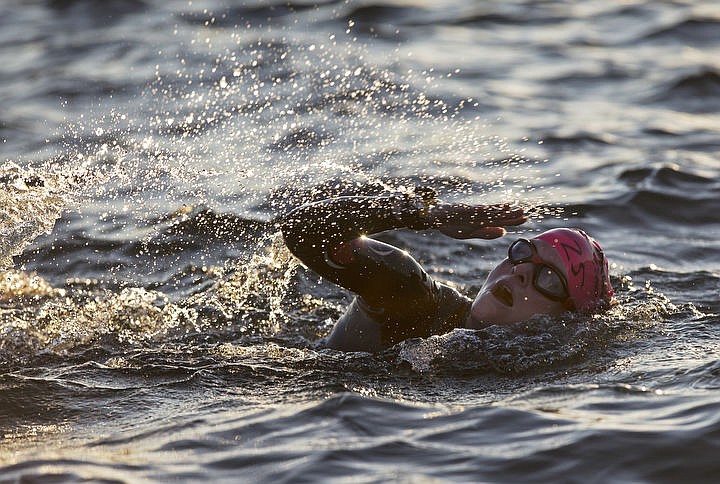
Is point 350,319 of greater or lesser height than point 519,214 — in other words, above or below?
below

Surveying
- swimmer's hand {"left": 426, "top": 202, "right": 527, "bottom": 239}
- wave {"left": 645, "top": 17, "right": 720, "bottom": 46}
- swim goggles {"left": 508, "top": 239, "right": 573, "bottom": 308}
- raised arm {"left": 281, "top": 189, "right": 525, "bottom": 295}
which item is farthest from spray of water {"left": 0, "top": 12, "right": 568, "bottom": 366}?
wave {"left": 645, "top": 17, "right": 720, "bottom": 46}

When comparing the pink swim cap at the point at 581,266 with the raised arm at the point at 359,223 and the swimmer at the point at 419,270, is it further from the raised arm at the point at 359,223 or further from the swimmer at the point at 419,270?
the raised arm at the point at 359,223

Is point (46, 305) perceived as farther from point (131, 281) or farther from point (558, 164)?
point (558, 164)

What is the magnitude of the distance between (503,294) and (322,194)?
2628 mm

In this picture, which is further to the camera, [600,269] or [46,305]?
[46,305]

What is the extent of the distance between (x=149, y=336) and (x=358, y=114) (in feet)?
16.0

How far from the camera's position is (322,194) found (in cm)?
853

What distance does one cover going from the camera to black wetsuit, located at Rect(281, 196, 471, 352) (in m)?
5.89

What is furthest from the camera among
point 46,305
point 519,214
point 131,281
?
point 131,281

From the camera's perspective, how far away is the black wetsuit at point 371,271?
589 centimetres

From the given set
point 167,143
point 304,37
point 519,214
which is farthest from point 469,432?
point 304,37

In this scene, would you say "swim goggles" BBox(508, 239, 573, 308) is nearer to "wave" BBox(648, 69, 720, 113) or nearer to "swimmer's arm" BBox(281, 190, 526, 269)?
"swimmer's arm" BBox(281, 190, 526, 269)

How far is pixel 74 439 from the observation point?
5.03 m

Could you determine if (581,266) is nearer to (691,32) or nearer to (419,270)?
(419,270)
